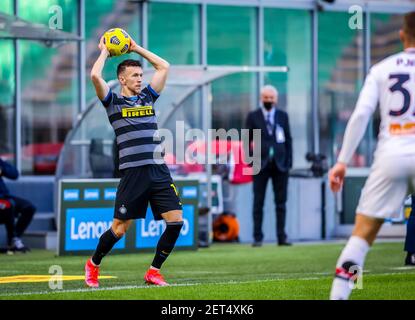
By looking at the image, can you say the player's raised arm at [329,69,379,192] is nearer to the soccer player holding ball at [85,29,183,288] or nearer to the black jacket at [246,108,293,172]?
the soccer player holding ball at [85,29,183,288]

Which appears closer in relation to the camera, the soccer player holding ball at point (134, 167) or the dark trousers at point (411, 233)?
the soccer player holding ball at point (134, 167)

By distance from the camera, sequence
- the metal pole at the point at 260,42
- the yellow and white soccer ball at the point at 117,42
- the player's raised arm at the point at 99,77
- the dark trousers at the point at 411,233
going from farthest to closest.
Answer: the metal pole at the point at 260,42 → the dark trousers at the point at 411,233 → the yellow and white soccer ball at the point at 117,42 → the player's raised arm at the point at 99,77

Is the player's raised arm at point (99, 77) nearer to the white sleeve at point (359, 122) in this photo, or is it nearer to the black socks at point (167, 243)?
the black socks at point (167, 243)

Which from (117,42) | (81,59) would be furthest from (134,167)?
(81,59)

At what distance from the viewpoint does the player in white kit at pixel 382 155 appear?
809 cm

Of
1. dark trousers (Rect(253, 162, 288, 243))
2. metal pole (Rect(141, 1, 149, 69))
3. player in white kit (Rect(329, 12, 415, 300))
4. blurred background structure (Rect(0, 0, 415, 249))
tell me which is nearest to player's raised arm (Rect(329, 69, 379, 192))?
player in white kit (Rect(329, 12, 415, 300))

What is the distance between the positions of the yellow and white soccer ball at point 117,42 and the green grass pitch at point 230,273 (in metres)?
2.29

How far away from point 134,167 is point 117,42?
1.23 meters

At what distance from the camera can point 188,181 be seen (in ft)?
59.5

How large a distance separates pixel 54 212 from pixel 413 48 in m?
12.9

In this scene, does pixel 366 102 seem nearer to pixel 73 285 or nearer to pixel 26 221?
pixel 73 285

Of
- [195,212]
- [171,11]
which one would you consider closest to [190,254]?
[195,212]

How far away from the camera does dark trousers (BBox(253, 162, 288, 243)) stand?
19.0 metres

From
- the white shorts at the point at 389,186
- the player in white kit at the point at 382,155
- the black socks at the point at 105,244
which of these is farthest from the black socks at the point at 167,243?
the white shorts at the point at 389,186
